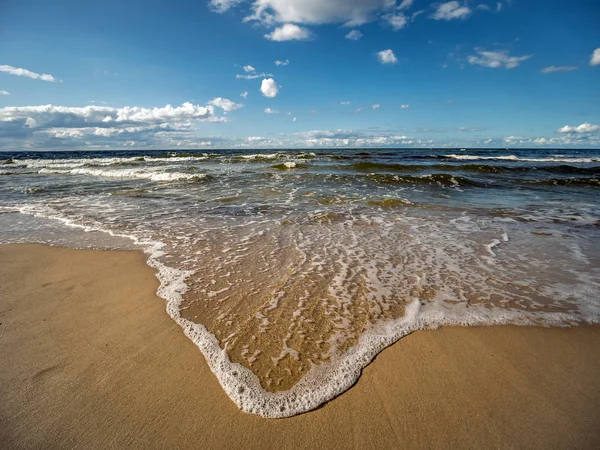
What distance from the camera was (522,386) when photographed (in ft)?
7.75

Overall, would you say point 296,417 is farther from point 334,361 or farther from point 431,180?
point 431,180

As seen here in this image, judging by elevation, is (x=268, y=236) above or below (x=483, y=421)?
below

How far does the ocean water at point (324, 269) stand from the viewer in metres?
2.68

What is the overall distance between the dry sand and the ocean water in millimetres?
169

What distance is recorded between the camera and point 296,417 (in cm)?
209

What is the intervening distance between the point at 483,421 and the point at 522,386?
1.88 feet

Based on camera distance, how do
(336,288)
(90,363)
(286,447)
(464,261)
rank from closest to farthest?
(286,447), (90,363), (336,288), (464,261)

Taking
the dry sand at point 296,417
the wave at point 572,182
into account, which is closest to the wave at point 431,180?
the wave at point 572,182

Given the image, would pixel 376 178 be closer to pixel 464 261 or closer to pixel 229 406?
pixel 464 261

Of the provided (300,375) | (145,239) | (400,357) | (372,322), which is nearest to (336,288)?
(372,322)

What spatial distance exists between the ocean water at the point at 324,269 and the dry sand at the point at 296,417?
6.6 inches

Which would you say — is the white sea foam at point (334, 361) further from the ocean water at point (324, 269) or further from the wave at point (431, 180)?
the wave at point (431, 180)

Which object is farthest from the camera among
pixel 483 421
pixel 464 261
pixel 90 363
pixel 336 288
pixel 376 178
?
pixel 376 178

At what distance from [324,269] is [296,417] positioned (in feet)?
8.37
